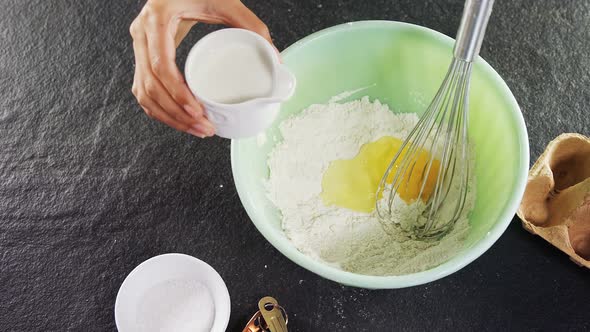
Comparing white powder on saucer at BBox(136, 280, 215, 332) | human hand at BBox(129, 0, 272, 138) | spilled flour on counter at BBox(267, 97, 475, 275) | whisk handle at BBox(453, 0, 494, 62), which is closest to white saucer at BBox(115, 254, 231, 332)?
white powder on saucer at BBox(136, 280, 215, 332)

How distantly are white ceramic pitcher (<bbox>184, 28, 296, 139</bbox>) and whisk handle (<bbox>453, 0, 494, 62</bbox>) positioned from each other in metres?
0.19

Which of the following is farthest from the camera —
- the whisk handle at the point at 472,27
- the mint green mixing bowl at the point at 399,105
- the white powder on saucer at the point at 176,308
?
the white powder on saucer at the point at 176,308

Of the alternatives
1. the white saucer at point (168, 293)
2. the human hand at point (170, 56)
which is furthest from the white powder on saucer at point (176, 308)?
the human hand at point (170, 56)

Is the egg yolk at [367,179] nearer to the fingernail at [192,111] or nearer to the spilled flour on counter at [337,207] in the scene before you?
the spilled flour on counter at [337,207]

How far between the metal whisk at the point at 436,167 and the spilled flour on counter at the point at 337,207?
2cm

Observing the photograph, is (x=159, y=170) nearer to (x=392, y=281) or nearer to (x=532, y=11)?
(x=392, y=281)

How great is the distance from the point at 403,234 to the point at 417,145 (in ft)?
0.45

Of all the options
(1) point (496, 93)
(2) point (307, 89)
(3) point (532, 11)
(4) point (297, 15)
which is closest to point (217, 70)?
(2) point (307, 89)

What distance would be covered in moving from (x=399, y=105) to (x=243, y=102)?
1.35 feet

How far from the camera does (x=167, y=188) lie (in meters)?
0.98

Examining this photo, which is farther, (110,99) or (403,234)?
(110,99)

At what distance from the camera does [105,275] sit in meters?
0.92

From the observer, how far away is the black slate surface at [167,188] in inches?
34.8

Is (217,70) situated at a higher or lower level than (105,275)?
higher
